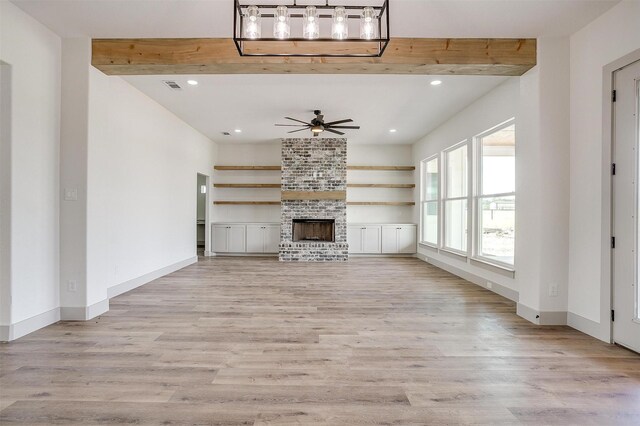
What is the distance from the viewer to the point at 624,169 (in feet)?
8.26

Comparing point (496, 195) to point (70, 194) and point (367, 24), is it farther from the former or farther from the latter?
point (70, 194)

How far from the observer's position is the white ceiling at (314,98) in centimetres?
405

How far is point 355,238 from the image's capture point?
770cm

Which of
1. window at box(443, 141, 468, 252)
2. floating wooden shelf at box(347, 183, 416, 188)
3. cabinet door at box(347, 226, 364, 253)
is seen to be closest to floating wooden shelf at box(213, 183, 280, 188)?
floating wooden shelf at box(347, 183, 416, 188)

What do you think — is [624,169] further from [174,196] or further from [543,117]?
[174,196]

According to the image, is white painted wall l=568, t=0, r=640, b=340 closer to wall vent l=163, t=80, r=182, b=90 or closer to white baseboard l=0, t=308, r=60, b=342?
wall vent l=163, t=80, r=182, b=90

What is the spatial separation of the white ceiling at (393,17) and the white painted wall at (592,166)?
172 millimetres

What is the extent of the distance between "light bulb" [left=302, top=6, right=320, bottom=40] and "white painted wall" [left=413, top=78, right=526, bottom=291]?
2658mm

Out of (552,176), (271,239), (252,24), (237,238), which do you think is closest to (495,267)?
(552,176)

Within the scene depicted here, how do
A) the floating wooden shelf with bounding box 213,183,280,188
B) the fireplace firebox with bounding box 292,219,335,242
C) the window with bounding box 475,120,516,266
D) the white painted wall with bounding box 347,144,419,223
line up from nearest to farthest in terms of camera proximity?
the window with bounding box 475,120,516,266 → the fireplace firebox with bounding box 292,219,335,242 → the floating wooden shelf with bounding box 213,183,280,188 → the white painted wall with bounding box 347,144,419,223

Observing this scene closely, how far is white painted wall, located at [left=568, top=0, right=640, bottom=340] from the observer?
259cm

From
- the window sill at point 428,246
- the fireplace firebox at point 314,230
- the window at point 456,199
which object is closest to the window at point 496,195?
the window at point 456,199

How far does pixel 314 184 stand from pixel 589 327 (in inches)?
221

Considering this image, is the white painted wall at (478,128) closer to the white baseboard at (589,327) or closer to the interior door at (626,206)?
the white baseboard at (589,327)
